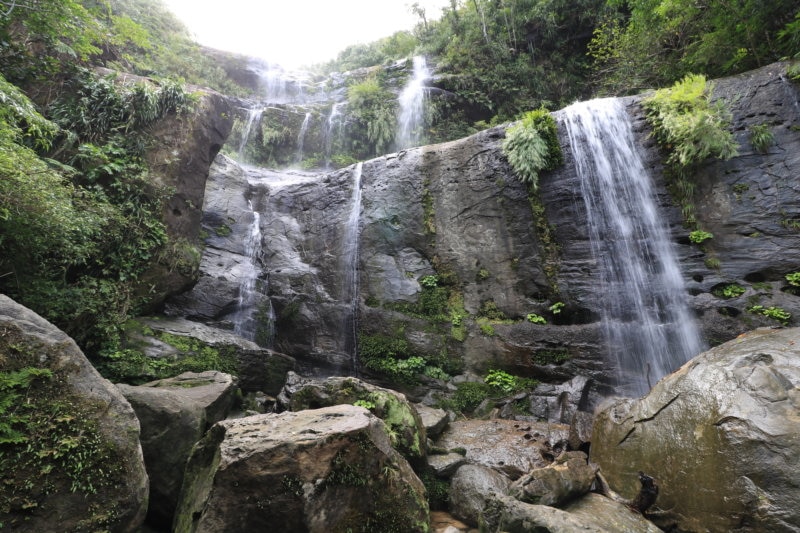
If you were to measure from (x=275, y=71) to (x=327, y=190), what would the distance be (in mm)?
14774

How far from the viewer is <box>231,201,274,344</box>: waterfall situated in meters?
9.20

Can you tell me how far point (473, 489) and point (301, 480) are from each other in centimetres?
240

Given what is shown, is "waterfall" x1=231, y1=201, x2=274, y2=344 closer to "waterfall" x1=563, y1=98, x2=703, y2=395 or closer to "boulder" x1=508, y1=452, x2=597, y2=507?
"boulder" x1=508, y1=452, x2=597, y2=507

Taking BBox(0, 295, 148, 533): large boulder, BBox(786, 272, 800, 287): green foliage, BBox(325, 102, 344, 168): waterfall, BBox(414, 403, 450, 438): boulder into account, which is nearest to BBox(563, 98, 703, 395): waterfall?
BBox(786, 272, 800, 287): green foliage

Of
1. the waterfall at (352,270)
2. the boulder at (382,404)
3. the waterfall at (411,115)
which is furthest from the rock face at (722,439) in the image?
the waterfall at (411,115)

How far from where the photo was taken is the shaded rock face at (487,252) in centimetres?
661

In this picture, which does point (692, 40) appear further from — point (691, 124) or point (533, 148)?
point (533, 148)

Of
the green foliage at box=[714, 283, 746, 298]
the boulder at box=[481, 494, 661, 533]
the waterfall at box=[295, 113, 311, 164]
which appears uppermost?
the waterfall at box=[295, 113, 311, 164]

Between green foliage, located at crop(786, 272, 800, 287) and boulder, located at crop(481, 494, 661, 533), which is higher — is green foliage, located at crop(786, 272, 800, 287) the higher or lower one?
the higher one

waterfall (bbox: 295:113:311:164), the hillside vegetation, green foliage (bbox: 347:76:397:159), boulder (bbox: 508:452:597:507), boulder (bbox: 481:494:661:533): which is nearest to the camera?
boulder (bbox: 481:494:661:533)

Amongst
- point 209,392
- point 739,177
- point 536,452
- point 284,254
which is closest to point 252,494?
point 209,392

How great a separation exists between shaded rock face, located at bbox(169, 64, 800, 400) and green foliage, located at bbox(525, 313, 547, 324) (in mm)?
87

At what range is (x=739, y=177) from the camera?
688cm

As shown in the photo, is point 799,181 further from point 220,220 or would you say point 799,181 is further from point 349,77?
point 349,77
